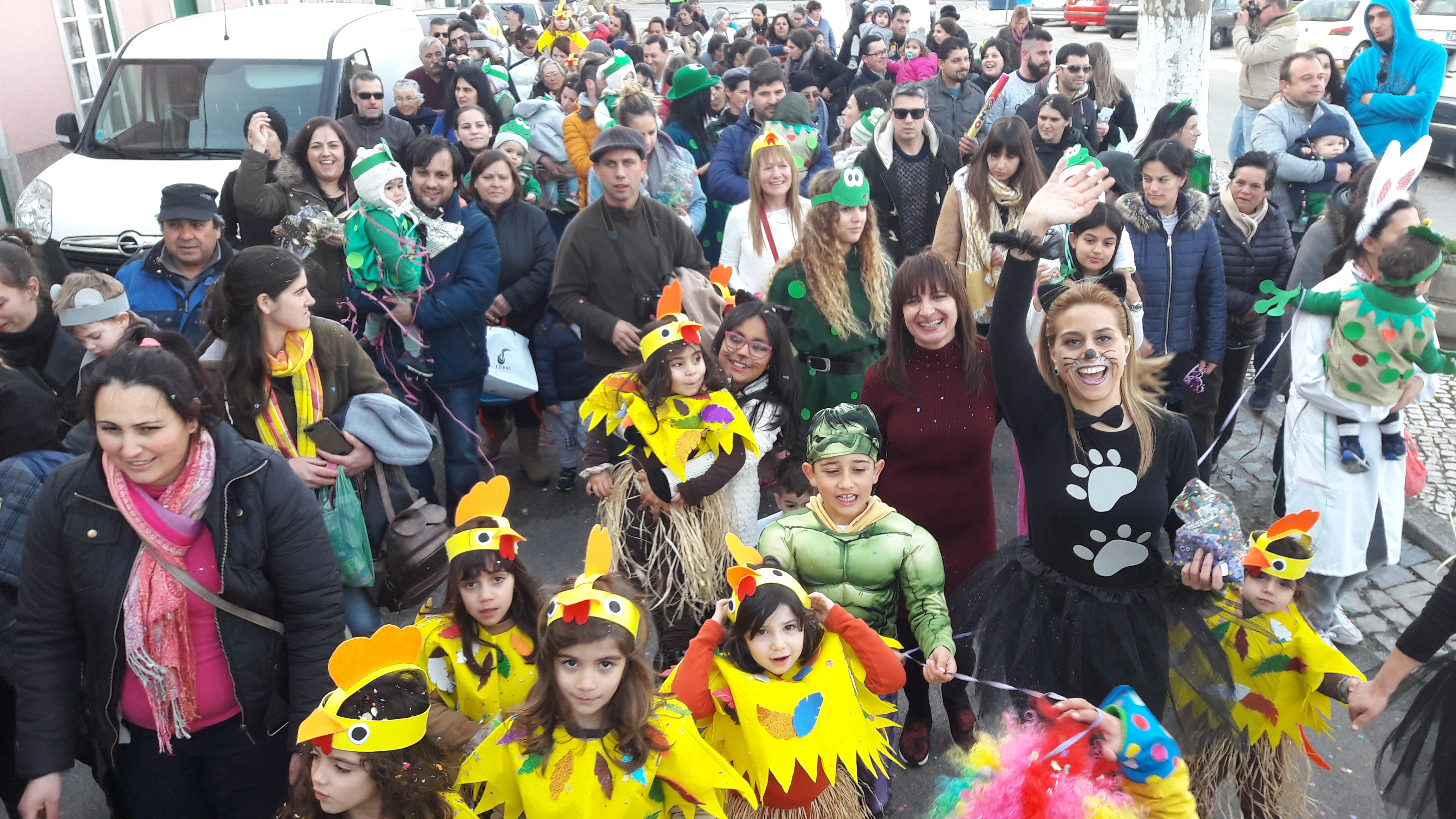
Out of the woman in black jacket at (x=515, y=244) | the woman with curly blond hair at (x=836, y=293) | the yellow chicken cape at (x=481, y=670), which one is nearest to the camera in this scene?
the yellow chicken cape at (x=481, y=670)

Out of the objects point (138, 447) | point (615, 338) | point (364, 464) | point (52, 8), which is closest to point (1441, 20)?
point (615, 338)

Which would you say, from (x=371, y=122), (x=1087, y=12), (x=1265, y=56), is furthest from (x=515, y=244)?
(x=1087, y=12)

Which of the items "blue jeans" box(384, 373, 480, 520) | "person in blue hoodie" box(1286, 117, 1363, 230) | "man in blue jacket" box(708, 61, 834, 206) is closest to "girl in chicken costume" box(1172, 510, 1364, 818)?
"blue jeans" box(384, 373, 480, 520)

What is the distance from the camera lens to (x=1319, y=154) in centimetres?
684

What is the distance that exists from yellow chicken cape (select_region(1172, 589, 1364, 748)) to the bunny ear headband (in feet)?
6.19

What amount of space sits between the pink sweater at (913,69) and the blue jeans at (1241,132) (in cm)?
362

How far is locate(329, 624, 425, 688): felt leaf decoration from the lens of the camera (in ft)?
8.55

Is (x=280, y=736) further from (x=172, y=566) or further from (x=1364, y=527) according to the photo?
(x=1364, y=527)

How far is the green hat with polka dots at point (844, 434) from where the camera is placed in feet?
11.0

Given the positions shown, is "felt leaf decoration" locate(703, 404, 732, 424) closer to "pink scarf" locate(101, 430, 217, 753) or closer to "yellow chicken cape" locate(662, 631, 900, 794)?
"yellow chicken cape" locate(662, 631, 900, 794)

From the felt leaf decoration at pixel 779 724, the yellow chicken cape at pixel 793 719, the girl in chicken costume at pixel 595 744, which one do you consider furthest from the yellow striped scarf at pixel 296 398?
the felt leaf decoration at pixel 779 724

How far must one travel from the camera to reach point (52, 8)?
39.2 feet

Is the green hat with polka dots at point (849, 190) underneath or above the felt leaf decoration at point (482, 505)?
above

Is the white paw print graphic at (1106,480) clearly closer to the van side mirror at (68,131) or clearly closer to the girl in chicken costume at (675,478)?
A: the girl in chicken costume at (675,478)
